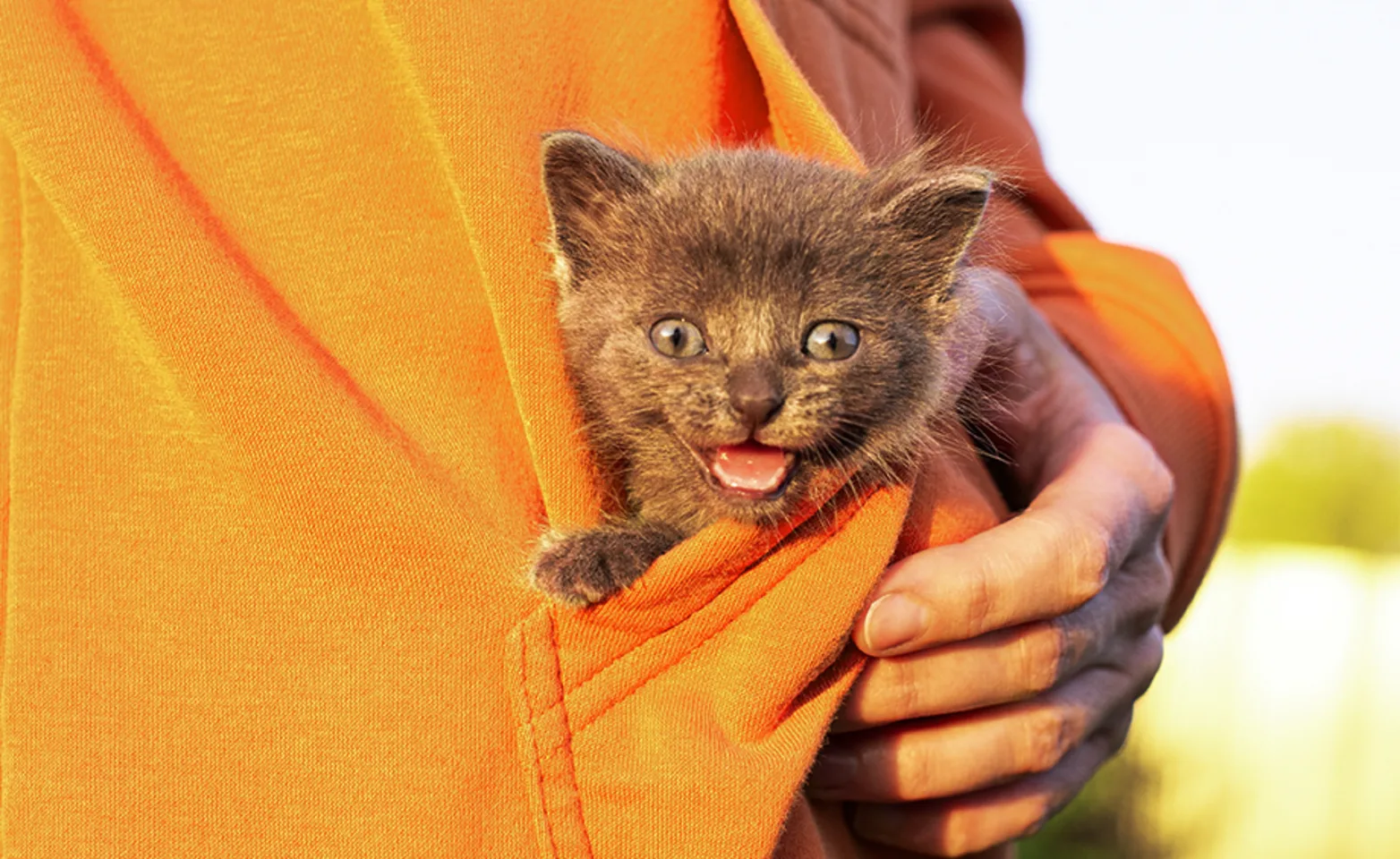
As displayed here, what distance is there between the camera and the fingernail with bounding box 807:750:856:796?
1737 mm

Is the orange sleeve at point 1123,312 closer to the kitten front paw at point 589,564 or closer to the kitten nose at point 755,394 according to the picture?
the kitten nose at point 755,394

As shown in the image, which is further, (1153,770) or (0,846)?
(1153,770)

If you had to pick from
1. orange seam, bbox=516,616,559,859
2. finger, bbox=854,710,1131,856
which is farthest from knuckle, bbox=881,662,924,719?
orange seam, bbox=516,616,559,859

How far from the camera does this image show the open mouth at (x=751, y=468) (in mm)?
1654

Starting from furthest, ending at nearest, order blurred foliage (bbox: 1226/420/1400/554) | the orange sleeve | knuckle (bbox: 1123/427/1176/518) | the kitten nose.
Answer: blurred foliage (bbox: 1226/420/1400/554) → the orange sleeve → knuckle (bbox: 1123/427/1176/518) → the kitten nose

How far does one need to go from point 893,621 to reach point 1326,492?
8822mm

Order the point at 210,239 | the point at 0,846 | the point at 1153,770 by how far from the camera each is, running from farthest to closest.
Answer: the point at 1153,770
the point at 210,239
the point at 0,846

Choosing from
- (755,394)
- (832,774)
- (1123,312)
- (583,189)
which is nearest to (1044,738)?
(832,774)

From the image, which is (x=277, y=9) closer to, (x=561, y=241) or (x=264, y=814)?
(x=561, y=241)

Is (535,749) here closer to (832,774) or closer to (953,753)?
(832,774)

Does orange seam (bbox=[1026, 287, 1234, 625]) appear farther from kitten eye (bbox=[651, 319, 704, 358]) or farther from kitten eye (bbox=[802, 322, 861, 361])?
kitten eye (bbox=[651, 319, 704, 358])

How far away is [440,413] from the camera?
4.91 feet

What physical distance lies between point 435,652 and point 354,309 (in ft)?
1.55

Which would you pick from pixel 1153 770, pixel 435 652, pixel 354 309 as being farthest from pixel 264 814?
pixel 1153 770
